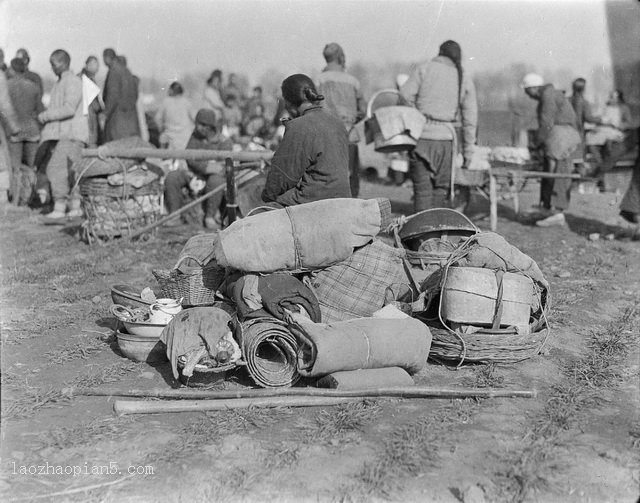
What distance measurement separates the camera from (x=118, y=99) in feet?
37.9

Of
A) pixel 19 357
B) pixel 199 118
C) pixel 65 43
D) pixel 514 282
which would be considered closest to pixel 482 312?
pixel 514 282

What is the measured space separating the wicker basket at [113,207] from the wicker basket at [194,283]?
3426mm

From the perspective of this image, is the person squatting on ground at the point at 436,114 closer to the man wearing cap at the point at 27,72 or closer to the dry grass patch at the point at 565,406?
the dry grass patch at the point at 565,406

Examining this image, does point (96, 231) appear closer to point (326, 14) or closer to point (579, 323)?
point (326, 14)

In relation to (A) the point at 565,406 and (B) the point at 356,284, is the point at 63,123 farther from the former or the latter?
(A) the point at 565,406

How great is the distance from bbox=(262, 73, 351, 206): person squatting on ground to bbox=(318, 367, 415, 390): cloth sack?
1.64 m

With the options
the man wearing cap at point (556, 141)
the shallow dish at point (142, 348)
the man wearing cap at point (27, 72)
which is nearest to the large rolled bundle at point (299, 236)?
the shallow dish at point (142, 348)

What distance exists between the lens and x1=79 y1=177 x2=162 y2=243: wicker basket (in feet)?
27.4

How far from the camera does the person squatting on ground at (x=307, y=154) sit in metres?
5.45

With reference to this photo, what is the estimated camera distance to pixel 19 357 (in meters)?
5.01

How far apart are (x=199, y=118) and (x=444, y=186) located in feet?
10.8

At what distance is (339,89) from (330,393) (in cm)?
644

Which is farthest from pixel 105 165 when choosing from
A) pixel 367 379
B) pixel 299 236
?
pixel 367 379

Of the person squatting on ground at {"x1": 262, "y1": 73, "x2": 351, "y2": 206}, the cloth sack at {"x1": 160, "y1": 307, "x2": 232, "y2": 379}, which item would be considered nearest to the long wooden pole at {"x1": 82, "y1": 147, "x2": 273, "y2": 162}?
the person squatting on ground at {"x1": 262, "y1": 73, "x2": 351, "y2": 206}
